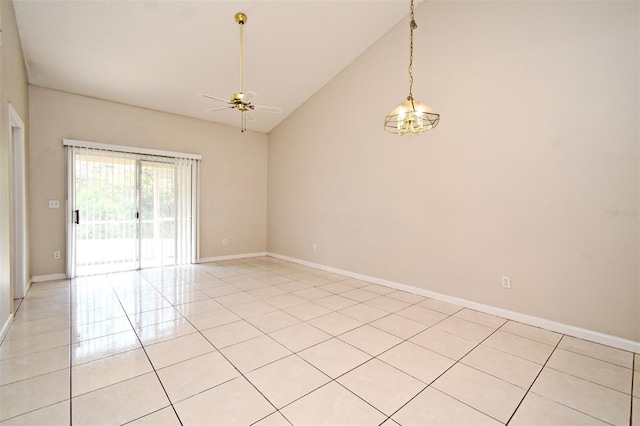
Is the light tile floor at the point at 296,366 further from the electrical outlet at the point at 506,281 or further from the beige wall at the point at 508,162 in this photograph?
the beige wall at the point at 508,162

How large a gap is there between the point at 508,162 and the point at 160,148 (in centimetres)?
572

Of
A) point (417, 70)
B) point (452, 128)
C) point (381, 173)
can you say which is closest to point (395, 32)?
point (417, 70)

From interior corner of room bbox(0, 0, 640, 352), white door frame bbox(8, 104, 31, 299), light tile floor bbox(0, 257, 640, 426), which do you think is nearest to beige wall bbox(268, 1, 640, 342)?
interior corner of room bbox(0, 0, 640, 352)

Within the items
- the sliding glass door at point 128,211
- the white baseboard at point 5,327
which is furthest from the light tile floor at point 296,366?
the sliding glass door at point 128,211

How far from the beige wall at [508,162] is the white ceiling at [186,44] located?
62cm

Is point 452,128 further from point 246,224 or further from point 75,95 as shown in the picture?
point 75,95

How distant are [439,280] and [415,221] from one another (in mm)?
855

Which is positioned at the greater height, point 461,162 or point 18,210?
point 461,162

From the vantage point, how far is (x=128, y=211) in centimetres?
521

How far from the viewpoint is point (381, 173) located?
14.9 feet

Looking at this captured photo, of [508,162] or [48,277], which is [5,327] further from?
[508,162]

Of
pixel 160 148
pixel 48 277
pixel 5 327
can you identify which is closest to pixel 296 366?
pixel 5 327

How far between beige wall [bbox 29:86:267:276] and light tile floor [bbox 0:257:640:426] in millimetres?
1485

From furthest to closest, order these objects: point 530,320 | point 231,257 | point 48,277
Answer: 1. point 231,257
2. point 48,277
3. point 530,320
